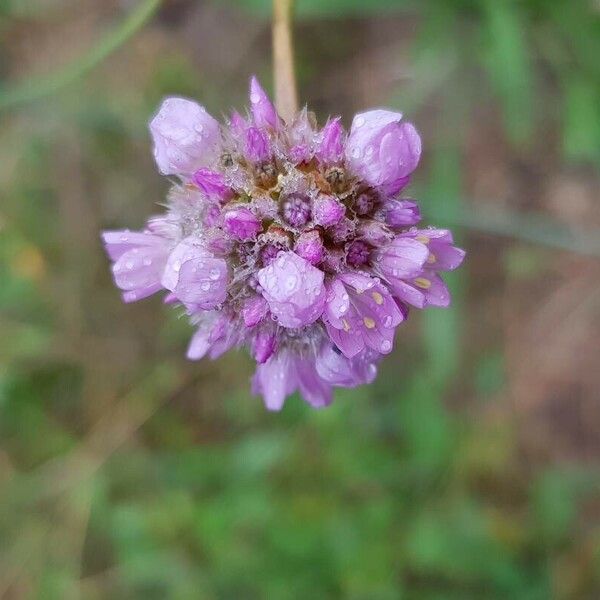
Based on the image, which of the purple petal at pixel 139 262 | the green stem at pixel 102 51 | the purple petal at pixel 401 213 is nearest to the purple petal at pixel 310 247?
the purple petal at pixel 401 213

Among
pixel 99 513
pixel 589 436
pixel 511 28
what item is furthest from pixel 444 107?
pixel 99 513

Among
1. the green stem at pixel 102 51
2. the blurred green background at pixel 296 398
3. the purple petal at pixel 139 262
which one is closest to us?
the purple petal at pixel 139 262

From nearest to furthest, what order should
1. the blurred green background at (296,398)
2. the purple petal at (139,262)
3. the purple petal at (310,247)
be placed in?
the purple petal at (310,247)
the purple petal at (139,262)
the blurred green background at (296,398)

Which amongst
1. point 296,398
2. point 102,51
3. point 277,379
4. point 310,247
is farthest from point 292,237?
point 296,398

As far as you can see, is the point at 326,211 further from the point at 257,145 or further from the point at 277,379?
the point at 277,379

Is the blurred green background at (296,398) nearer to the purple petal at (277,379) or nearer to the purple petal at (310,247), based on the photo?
the purple petal at (277,379)

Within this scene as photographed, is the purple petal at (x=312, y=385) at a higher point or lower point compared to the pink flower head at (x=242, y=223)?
lower

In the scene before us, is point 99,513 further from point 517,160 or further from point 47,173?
point 517,160
